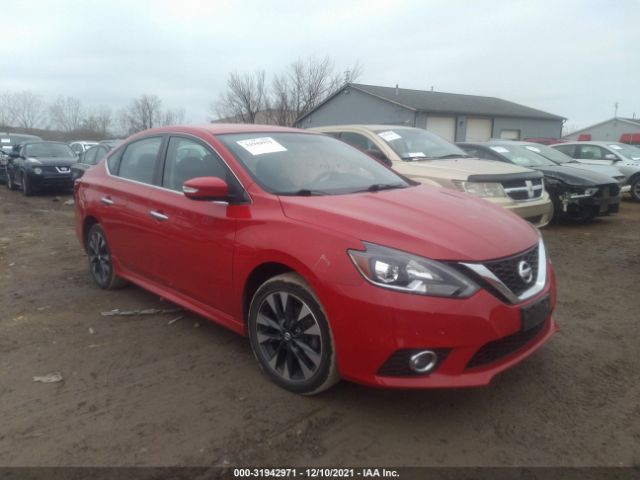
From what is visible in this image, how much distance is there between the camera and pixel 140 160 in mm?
4359

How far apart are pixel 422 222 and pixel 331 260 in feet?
1.90

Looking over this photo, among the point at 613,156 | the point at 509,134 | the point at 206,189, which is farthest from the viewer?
the point at 509,134

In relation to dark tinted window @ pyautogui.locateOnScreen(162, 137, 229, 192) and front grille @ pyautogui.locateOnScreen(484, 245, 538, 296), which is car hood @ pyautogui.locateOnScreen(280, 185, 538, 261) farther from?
dark tinted window @ pyautogui.locateOnScreen(162, 137, 229, 192)

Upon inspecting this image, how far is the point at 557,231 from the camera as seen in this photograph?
7.92 m

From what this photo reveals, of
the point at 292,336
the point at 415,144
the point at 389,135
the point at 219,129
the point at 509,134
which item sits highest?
the point at 509,134

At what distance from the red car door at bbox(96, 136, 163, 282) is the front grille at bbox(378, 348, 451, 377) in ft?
7.15

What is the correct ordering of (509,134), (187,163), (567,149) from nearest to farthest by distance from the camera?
(187,163) → (567,149) → (509,134)

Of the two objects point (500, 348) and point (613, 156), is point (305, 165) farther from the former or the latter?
point (613, 156)

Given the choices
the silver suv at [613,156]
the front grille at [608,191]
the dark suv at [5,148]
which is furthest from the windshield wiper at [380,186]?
the dark suv at [5,148]

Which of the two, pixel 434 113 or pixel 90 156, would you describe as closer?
pixel 90 156

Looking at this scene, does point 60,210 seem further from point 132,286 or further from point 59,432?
point 59,432

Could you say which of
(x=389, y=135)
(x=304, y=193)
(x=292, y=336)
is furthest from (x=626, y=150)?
(x=292, y=336)

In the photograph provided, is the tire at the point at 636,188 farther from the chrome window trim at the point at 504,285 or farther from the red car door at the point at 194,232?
the red car door at the point at 194,232

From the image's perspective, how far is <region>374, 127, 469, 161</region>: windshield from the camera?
707cm
